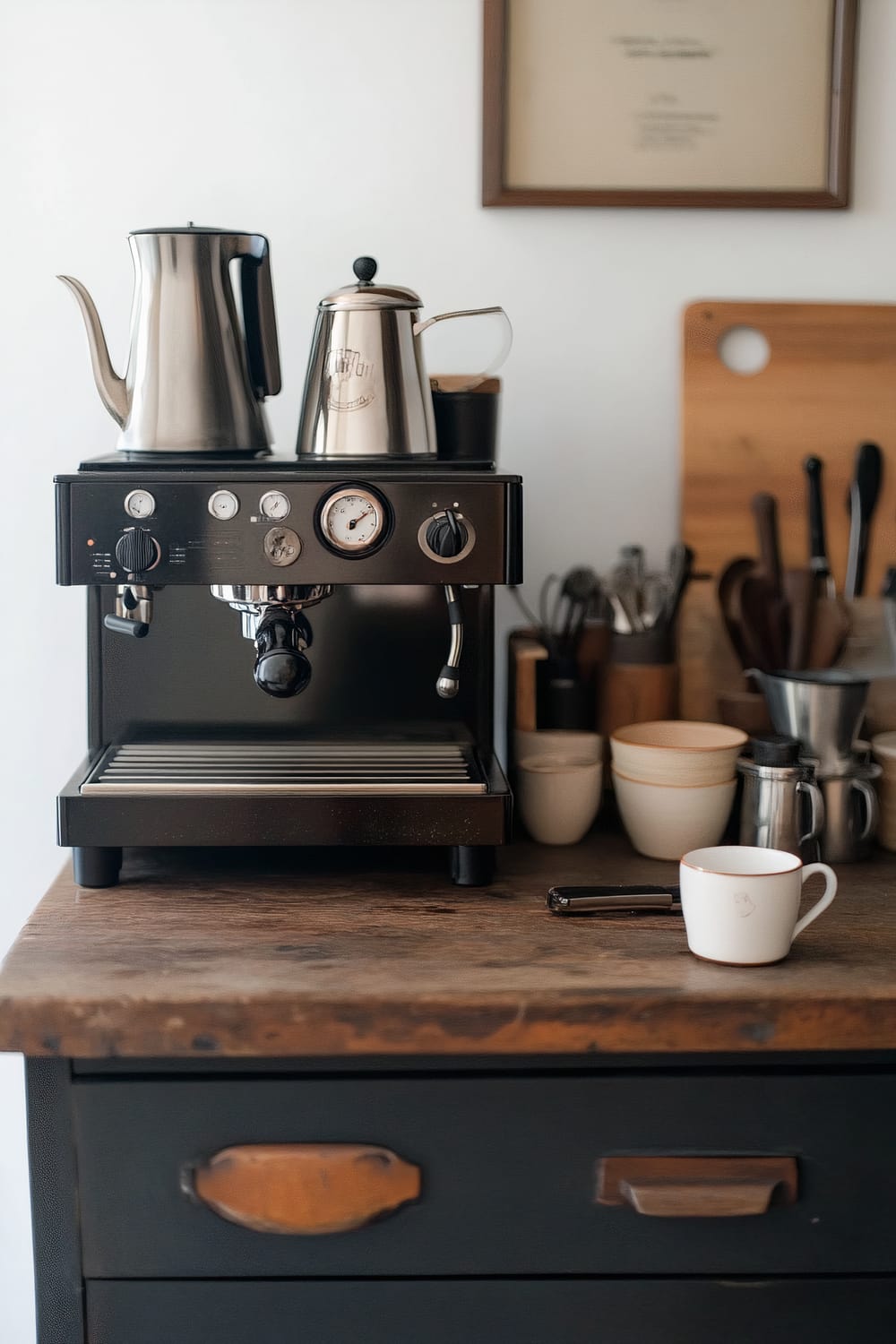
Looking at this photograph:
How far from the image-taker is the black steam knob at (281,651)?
1.02 meters

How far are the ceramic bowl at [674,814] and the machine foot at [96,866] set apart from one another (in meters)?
0.48

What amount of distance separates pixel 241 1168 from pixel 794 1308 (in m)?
0.42

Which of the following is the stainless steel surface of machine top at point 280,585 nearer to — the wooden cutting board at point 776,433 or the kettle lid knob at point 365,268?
the kettle lid knob at point 365,268

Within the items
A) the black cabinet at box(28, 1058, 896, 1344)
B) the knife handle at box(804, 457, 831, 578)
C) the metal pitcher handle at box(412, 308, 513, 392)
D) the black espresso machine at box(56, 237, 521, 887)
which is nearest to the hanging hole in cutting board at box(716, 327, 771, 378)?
the knife handle at box(804, 457, 831, 578)

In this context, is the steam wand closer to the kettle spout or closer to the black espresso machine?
the black espresso machine

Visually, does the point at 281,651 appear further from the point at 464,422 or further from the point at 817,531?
the point at 817,531

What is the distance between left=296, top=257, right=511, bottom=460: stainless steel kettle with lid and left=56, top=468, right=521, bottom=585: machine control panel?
0.11m

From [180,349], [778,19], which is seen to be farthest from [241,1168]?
[778,19]

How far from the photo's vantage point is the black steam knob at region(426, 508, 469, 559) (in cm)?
103

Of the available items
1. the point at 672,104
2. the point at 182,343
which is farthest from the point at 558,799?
the point at 672,104

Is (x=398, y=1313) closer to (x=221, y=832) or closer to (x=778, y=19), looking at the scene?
(x=221, y=832)

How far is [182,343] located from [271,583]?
25 cm

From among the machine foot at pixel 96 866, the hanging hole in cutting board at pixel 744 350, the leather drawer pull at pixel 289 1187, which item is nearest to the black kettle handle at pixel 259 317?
the machine foot at pixel 96 866

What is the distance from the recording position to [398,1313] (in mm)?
934
